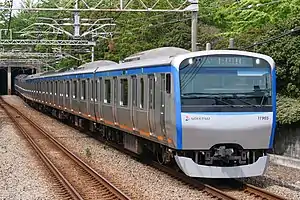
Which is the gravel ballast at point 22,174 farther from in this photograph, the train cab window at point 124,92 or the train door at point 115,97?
the train cab window at point 124,92

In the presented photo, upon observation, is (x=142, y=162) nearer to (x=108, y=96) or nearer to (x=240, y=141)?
(x=108, y=96)

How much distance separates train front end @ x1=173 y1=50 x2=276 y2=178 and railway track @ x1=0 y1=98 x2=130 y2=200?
1.49 meters

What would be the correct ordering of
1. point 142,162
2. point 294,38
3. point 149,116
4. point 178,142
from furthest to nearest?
point 294,38
point 142,162
point 149,116
point 178,142

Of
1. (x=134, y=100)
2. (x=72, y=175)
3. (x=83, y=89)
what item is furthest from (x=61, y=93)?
(x=72, y=175)

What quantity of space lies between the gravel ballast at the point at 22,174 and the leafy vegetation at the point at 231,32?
630cm

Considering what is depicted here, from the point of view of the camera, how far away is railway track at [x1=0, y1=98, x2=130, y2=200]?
11.0m

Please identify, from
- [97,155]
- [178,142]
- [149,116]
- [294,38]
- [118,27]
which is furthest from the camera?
[118,27]

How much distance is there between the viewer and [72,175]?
13.5 m

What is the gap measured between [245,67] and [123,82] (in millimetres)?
4892

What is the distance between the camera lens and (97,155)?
56.1ft

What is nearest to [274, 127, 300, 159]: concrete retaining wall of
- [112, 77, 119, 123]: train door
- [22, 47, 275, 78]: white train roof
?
[112, 77, 119, 123]: train door

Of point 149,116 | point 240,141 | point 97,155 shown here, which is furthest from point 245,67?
point 97,155

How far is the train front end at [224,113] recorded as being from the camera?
11.0 metres

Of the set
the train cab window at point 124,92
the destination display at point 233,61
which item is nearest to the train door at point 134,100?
the train cab window at point 124,92
